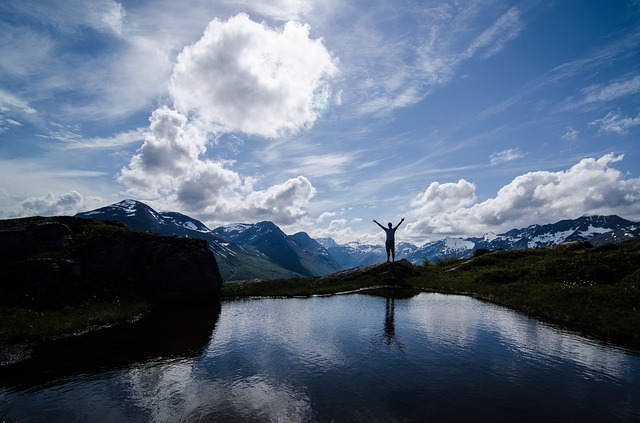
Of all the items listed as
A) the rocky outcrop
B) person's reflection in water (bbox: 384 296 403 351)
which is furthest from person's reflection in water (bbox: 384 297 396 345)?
the rocky outcrop

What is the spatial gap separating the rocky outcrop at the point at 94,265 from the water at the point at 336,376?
1118cm

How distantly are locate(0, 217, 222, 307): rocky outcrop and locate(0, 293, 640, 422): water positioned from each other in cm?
1118

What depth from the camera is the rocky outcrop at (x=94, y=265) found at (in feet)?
99.6

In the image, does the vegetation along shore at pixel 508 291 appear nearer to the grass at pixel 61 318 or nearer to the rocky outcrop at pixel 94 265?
the grass at pixel 61 318

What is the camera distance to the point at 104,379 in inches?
645

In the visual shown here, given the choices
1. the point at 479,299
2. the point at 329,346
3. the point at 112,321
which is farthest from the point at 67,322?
the point at 479,299

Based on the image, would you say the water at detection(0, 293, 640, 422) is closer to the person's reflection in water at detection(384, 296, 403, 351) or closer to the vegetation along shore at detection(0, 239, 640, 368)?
the person's reflection in water at detection(384, 296, 403, 351)

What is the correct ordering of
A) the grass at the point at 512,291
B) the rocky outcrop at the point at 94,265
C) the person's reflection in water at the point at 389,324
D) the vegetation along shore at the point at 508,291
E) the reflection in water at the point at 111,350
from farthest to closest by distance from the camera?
1. the rocky outcrop at the point at 94,265
2. the grass at the point at 512,291
3. the vegetation along shore at the point at 508,291
4. the person's reflection in water at the point at 389,324
5. the reflection in water at the point at 111,350

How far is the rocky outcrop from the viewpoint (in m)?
30.3

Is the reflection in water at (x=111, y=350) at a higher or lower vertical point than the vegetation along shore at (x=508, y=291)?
lower

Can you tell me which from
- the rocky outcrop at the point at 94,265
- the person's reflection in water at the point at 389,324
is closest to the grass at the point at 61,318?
the rocky outcrop at the point at 94,265

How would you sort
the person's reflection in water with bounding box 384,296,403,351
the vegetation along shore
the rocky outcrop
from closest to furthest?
the person's reflection in water with bounding box 384,296,403,351, the vegetation along shore, the rocky outcrop

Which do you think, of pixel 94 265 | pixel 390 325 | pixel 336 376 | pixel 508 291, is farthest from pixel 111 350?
pixel 508 291

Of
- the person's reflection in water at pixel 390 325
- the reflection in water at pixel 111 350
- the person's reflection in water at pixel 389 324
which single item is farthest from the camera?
the person's reflection in water at pixel 389 324
